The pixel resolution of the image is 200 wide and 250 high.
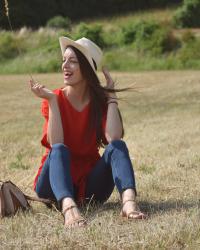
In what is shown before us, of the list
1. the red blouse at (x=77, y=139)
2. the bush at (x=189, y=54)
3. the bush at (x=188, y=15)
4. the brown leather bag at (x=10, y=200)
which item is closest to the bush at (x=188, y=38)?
the bush at (x=189, y=54)

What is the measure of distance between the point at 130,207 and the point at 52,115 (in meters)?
0.90

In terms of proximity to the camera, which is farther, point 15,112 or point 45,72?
point 45,72

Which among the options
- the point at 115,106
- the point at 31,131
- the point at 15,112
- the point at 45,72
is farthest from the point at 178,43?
the point at 115,106

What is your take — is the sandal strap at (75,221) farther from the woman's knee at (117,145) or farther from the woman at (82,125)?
the woman's knee at (117,145)

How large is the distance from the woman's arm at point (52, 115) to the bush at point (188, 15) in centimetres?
3143

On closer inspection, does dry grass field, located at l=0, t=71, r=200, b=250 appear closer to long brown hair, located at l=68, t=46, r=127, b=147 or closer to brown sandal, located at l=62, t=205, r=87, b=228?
brown sandal, located at l=62, t=205, r=87, b=228

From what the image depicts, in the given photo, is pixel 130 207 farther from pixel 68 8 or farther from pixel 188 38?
pixel 68 8

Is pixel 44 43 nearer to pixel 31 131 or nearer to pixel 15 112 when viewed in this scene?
pixel 15 112

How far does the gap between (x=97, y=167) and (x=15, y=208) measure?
0.65m

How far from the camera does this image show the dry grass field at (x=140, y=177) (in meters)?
3.77

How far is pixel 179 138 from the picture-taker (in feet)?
30.2

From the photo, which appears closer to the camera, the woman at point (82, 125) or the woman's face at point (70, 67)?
the woman at point (82, 125)

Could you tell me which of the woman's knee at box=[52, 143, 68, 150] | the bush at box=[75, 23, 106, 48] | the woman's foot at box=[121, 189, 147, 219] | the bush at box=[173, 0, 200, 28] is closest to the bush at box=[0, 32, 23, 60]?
the bush at box=[75, 23, 106, 48]

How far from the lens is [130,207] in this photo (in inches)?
176
